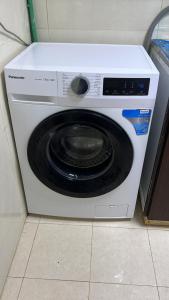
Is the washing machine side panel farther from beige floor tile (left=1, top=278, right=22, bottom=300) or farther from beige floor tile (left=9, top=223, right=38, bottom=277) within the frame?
beige floor tile (left=1, top=278, right=22, bottom=300)

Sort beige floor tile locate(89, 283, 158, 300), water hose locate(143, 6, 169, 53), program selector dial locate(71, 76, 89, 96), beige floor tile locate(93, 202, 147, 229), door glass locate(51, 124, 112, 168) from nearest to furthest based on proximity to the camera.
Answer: program selector dial locate(71, 76, 89, 96)
beige floor tile locate(89, 283, 158, 300)
door glass locate(51, 124, 112, 168)
water hose locate(143, 6, 169, 53)
beige floor tile locate(93, 202, 147, 229)

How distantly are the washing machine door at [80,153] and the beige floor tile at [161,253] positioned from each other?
39 centimetres

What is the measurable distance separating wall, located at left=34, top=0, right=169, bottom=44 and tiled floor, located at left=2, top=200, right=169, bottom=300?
1.03 m

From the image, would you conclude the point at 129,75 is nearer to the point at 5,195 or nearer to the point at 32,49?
the point at 32,49

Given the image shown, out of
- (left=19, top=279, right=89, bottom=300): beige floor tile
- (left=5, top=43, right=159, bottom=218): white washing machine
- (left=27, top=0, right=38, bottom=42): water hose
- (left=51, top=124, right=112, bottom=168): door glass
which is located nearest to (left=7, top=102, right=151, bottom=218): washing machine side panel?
(left=5, top=43, right=159, bottom=218): white washing machine

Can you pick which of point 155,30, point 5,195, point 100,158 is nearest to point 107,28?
point 155,30

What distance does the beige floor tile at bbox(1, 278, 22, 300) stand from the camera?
1102mm

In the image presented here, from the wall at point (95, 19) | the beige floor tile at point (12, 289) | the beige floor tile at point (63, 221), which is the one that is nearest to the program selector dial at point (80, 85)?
the wall at point (95, 19)

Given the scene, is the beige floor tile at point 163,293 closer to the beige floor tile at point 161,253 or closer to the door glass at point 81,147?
the beige floor tile at point 161,253

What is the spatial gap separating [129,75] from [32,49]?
22.0 inches

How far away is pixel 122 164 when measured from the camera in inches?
45.7

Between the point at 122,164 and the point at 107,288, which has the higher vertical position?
the point at 122,164

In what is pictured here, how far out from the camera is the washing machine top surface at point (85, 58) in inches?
39.4

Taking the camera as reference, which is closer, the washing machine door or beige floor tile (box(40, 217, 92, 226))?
the washing machine door
